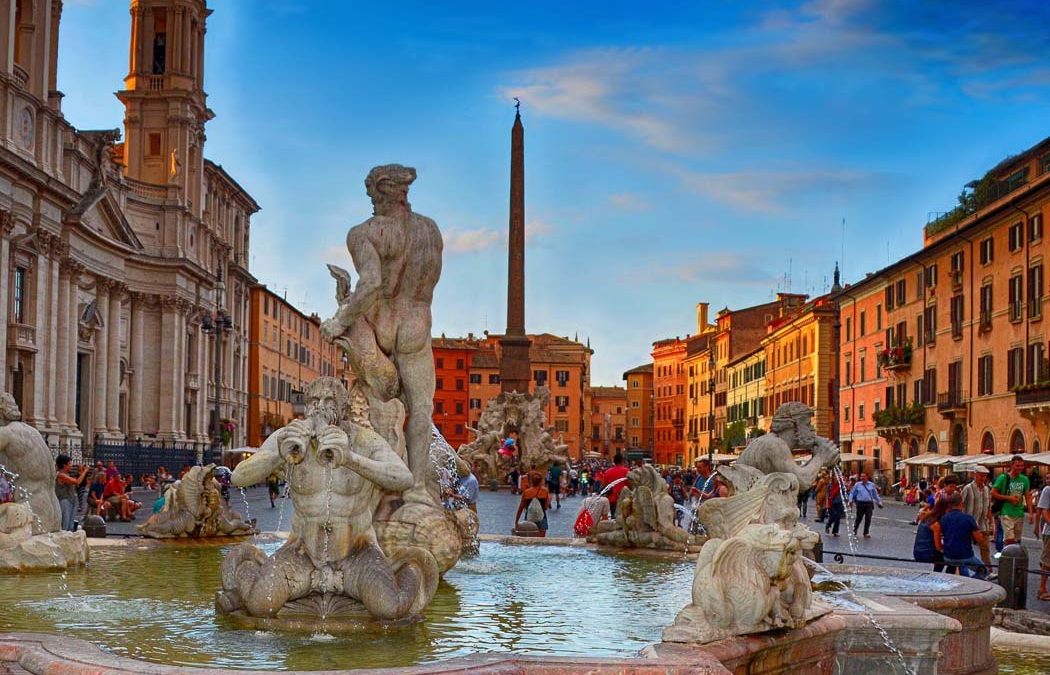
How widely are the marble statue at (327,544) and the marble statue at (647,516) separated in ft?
16.6

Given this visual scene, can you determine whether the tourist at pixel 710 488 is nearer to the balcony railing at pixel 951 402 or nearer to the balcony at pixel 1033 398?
the balcony at pixel 1033 398

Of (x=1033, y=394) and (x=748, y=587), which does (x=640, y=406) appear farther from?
(x=748, y=587)

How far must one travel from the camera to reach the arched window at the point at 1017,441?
3994cm

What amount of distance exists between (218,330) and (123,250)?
32.5 ft

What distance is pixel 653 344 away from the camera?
141875mm

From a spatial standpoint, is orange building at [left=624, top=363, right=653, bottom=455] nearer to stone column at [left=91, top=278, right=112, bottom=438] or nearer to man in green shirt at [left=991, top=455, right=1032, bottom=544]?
stone column at [left=91, top=278, right=112, bottom=438]

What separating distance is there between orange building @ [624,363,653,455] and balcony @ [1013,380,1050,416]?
356 feet

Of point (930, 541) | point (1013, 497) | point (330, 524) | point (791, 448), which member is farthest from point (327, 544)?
point (1013, 497)

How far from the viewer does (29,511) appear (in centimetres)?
857

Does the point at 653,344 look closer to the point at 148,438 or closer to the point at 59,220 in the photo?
the point at 148,438

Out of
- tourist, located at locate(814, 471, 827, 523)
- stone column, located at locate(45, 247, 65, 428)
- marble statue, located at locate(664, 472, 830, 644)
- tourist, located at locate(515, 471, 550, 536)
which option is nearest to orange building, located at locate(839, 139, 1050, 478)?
tourist, located at locate(814, 471, 827, 523)

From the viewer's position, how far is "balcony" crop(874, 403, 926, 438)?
167ft

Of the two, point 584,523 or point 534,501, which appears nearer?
point 584,523

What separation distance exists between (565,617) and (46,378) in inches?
1582
